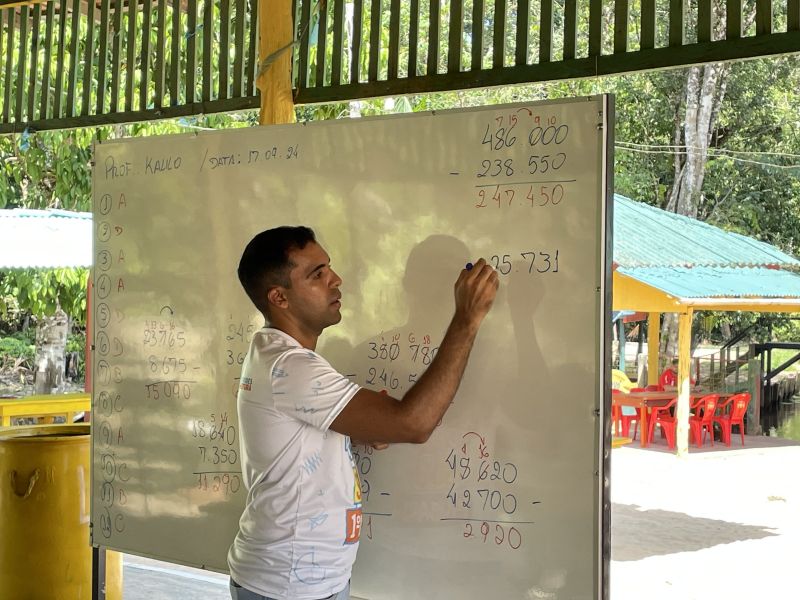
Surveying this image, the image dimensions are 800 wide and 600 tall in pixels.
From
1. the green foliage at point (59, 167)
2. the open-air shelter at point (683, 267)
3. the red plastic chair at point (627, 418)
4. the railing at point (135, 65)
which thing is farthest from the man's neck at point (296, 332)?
the red plastic chair at point (627, 418)

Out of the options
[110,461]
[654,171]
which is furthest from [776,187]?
[110,461]

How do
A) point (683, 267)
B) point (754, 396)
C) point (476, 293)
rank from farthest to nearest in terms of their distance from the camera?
point (754, 396) < point (683, 267) < point (476, 293)

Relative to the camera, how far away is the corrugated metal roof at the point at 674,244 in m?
9.55

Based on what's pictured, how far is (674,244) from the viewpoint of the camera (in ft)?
32.7

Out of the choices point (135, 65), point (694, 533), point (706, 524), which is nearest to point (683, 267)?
point (706, 524)

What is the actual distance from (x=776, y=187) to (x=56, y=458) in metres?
15.0

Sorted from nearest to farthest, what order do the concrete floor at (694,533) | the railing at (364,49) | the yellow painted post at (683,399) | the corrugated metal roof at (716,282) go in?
the railing at (364,49), the concrete floor at (694,533), the corrugated metal roof at (716,282), the yellow painted post at (683,399)

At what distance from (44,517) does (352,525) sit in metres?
2.17

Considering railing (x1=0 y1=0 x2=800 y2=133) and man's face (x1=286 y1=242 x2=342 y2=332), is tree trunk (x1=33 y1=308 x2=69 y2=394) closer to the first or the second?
railing (x1=0 y1=0 x2=800 y2=133)

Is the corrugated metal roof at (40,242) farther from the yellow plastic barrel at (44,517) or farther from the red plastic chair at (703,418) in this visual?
the red plastic chair at (703,418)

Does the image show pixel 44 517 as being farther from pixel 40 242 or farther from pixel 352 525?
pixel 40 242

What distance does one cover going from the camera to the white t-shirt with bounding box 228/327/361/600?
2264 mm

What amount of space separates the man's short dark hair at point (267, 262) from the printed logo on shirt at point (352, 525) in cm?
56

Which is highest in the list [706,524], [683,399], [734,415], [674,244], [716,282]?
[674,244]
